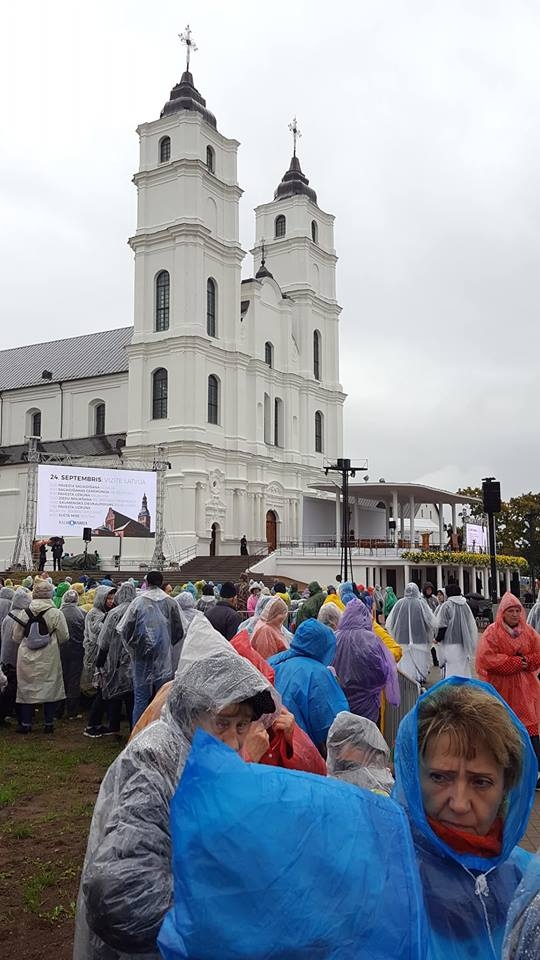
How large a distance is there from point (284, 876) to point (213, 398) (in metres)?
40.8

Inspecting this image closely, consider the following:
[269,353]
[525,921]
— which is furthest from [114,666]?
[269,353]

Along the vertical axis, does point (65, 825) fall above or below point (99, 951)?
below

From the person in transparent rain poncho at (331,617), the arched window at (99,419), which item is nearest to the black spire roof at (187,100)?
the arched window at (99,419)

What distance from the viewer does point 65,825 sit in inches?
228

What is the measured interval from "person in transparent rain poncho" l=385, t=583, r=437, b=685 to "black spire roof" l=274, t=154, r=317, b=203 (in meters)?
44.4

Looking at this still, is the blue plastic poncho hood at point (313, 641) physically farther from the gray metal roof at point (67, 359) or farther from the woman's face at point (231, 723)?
the gray metal roof at point (67, 359)

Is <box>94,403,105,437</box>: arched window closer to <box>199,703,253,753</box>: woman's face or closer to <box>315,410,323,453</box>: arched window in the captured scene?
<box>315,410,323,453</box>: arched window

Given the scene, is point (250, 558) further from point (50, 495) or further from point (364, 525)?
point (364, 525)

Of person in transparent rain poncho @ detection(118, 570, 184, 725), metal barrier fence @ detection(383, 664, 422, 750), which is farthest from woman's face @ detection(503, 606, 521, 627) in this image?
person in transparent rain poncho @ detection(118, 570, 184, 725)

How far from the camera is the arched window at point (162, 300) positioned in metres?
41.2

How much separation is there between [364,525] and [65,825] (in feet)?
145

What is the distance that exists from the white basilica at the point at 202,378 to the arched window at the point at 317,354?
0.34ft

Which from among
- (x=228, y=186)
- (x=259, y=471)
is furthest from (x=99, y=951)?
(x=228, y=186)

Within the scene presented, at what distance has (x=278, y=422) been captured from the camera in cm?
4650
